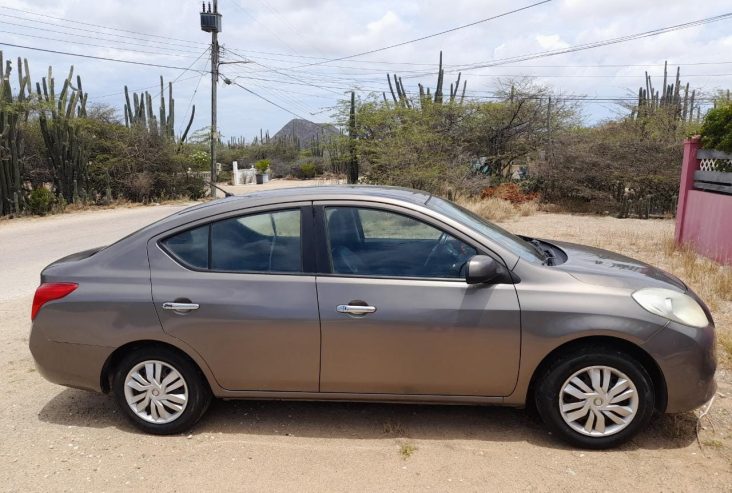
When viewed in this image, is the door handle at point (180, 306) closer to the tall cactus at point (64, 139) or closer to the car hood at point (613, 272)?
the car hood at point (613, 272)

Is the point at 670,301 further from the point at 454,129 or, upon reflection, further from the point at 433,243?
the point at 454,129

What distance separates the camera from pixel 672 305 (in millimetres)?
3453

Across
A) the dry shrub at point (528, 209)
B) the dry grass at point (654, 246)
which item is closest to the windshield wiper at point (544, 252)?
the dry grass at point (654, 246)

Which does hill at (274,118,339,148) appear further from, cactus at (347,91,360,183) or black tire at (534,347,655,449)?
black tire at (534,347,655,449)

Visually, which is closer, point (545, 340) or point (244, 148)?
point (545, 340)

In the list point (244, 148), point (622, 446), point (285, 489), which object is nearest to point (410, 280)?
point (285, 489)

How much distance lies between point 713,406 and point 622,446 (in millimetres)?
1006

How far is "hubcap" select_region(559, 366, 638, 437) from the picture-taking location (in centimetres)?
338

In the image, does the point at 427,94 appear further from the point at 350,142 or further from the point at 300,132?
the point at 300,132

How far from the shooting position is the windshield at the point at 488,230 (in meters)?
3.74

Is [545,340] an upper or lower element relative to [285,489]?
upper

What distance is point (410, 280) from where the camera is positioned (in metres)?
3.52

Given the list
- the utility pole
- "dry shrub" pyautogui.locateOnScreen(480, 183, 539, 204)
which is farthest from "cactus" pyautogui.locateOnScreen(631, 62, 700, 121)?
the utility pole

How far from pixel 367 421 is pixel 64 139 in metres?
20.2
